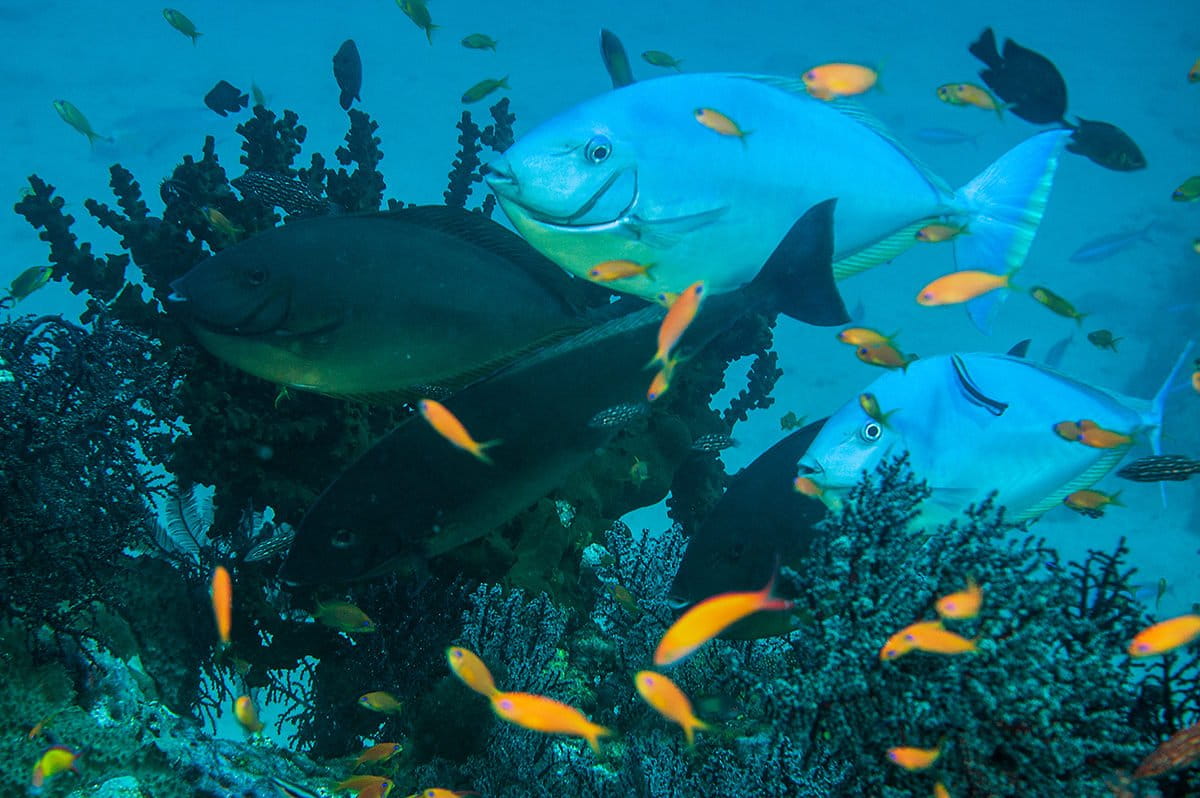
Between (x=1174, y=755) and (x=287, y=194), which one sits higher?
(x=287, y=194)

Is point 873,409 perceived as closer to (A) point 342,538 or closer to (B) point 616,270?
(B) point 616,270

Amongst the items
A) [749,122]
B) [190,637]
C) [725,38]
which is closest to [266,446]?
[190,637]

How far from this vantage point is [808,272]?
1989mm

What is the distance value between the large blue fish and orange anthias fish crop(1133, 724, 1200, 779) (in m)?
1.54

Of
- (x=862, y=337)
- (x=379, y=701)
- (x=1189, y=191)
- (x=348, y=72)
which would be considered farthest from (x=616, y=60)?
(x=1189, y=191)

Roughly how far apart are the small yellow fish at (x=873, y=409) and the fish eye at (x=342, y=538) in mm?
1792


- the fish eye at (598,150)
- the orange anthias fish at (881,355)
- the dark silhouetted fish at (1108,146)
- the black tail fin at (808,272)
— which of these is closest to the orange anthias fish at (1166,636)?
the black tail fin at (808,272)

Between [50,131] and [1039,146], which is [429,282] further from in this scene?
[50,131]

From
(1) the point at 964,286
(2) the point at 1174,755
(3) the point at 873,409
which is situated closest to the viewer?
(2) the point at 1174,755

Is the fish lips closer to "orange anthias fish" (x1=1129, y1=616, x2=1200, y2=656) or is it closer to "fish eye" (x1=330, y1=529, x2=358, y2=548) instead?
"fish eye" (x1=330, y1=529, x2=358, y2=548)

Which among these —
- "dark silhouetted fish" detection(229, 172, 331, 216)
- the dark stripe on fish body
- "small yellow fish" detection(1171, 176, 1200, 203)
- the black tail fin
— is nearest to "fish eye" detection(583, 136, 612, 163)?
the black tail fin

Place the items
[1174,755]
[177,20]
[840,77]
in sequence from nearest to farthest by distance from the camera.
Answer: [1174,755]
[840,77]
[177,20]

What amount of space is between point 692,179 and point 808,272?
1.45ft

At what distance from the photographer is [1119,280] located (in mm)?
32281
